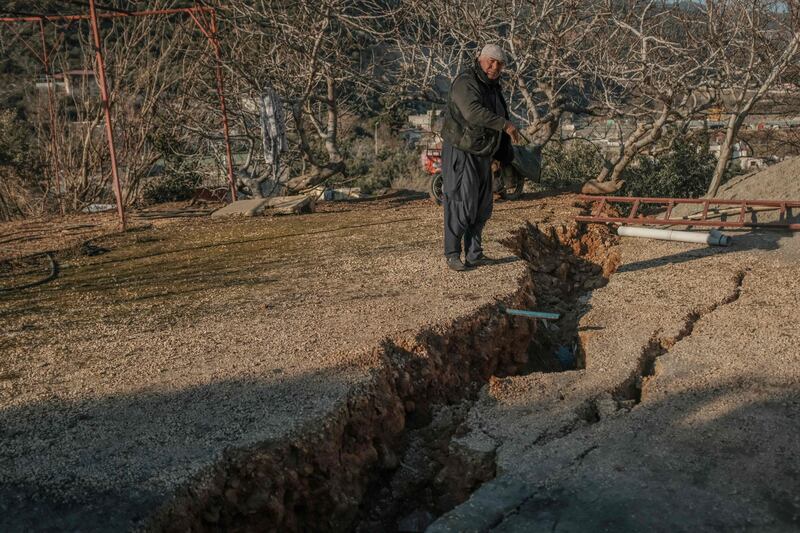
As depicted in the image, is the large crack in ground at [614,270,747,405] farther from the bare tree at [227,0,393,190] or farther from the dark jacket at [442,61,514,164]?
the bare tree at [227,0,393,190]

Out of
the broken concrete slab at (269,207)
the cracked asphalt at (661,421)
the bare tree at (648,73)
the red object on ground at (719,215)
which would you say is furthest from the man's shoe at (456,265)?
the broken concrete slab at (269,207)

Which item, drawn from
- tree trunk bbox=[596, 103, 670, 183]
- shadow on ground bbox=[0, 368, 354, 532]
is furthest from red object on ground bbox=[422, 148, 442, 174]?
shadow on ground bbox=[0, 368, 354, 532]

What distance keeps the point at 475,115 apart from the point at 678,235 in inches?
106

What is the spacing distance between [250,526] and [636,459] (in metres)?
1.75

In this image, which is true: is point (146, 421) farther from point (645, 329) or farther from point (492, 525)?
point (645, 329)

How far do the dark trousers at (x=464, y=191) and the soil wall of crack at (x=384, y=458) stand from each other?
32.3 inches

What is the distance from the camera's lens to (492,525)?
304cm

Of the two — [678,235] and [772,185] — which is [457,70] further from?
[678,235]

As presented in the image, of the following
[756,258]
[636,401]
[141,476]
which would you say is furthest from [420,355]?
[756,258]

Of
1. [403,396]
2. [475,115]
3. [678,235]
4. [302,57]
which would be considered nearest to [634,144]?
[678,235]

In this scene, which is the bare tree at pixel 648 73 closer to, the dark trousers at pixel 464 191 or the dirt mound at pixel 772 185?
the dirt mound at pixel 772 185

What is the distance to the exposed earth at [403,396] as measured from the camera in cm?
317

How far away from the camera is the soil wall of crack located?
3.43m

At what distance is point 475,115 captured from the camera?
5.63 meters
